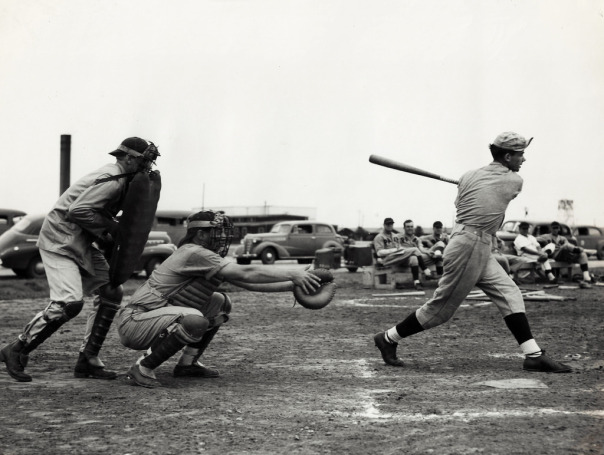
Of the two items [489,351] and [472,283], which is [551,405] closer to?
[472,283]

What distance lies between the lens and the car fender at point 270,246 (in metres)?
30.3

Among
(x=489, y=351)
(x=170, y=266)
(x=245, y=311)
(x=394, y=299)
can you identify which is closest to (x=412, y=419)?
(x=170, y=266)

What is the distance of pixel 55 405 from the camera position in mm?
5230

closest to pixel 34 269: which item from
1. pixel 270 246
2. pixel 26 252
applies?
pixel 26 252

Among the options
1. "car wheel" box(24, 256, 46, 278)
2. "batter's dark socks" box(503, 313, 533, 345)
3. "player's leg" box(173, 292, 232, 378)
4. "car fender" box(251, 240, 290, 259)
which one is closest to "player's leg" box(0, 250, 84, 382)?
"player's leg" box(173, 292, 232, 378)

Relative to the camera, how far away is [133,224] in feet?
20.6

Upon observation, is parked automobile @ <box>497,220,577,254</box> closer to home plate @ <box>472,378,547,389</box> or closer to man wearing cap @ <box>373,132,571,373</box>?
man wearing cap @ <box>373,132,571,373</box>

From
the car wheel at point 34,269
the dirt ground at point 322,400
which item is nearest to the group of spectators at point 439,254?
the dirt ground at point 322,400

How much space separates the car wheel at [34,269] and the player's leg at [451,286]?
576 inches

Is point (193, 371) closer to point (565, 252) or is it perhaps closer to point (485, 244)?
point (485, 244)

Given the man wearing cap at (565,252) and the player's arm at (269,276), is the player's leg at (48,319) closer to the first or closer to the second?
the player's arm at (269,276)

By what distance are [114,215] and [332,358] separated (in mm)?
2251

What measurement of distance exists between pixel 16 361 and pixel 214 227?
65.2 inches

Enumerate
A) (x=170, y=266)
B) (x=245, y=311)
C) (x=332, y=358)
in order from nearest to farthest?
(x=170, y=266)
(x=332, y=358)
(x=245, y=311)
